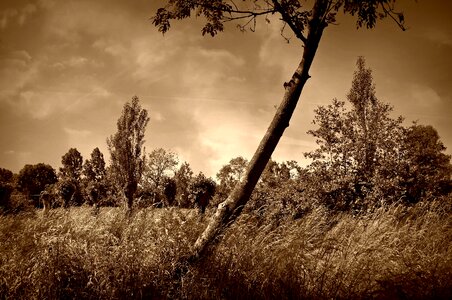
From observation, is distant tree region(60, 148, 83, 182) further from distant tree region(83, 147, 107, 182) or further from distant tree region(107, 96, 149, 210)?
distant tree region(107, 96, 149, 210)

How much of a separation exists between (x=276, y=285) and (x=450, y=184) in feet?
77.8

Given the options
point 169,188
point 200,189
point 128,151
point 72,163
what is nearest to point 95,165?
point 72,163

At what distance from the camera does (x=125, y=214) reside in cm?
499

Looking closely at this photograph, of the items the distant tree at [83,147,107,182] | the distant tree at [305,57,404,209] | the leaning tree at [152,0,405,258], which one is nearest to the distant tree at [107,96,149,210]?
the distant tree at [305,57,404,209]

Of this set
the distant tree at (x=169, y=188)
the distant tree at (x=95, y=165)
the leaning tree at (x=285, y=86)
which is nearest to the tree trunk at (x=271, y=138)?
the leaning tree at (x=285, y=86)

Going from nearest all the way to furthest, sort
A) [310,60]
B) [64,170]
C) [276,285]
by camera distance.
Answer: [276,285] < [310,60] < [64,170]

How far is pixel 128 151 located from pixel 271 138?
18.7 meters

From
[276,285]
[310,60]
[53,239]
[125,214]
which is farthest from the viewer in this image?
[125,214]

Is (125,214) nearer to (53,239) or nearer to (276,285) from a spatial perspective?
(53,239)

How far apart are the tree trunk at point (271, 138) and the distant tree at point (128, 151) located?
17590 mm

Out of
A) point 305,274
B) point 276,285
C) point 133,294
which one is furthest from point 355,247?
point 133,294

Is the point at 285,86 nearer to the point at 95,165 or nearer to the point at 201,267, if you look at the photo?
the point at 201,267

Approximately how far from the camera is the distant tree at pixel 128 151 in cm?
2050

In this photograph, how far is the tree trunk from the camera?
3713 millimetres
